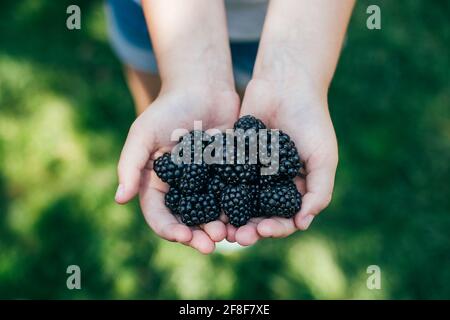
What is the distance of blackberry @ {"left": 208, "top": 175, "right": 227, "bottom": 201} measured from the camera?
2230mm

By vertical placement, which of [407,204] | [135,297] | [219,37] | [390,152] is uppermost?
[219,37]

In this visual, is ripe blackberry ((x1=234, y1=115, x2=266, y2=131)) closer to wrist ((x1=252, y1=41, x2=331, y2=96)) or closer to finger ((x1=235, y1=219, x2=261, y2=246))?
wrist ((x1=252, y1=41, x2=331, y2=96))

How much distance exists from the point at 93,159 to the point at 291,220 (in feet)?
5.73

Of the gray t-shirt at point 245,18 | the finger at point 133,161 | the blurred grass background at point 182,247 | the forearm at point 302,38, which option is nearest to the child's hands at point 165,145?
the finger at point 133,161

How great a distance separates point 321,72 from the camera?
2.37 metres

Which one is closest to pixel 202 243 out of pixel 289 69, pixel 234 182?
pixel 234 182

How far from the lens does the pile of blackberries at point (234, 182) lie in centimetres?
212

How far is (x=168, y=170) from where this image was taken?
2.16 metres

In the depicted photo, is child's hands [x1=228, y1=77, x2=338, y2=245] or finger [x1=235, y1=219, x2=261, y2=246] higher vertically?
child's hands [x1=228, y1=77, x2=338, y2=245]

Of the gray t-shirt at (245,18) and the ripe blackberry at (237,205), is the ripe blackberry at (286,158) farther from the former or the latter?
the gray t-shirt at (245,18)

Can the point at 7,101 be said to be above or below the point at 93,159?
above

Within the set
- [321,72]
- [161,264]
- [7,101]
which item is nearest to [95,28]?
[7,101]

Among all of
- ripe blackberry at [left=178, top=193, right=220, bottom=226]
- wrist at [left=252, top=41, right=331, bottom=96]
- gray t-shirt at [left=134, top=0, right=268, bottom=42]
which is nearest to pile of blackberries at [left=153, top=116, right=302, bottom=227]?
ripe blackberry at [left=178, top=193, right=220, bottom=226]

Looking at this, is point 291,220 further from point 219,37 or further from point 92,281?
point 92,281
